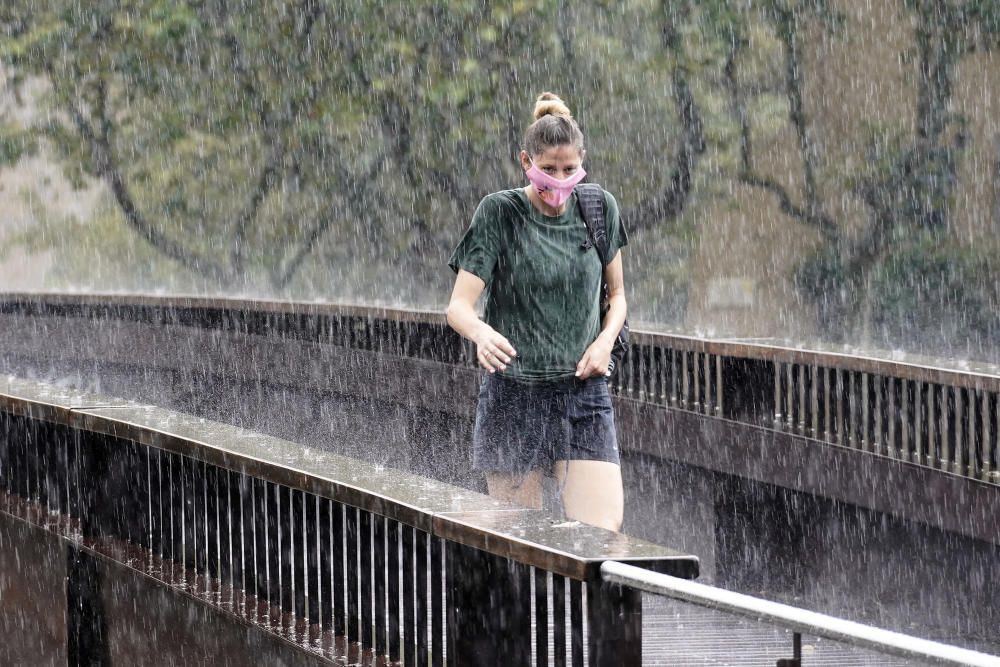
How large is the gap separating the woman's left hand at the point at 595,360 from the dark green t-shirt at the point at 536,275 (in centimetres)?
5

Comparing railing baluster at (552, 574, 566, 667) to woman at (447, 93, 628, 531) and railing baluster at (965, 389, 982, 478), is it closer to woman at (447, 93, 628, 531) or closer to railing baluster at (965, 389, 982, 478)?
woman at (447, 93, 628, 531)

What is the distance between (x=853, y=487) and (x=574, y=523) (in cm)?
478

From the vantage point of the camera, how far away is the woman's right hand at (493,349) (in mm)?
5461

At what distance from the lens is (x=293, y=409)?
14.6 m

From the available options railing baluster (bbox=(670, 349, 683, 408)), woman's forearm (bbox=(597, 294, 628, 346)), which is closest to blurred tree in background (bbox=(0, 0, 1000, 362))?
railing baluster (bbox=(670, 349, 683, 408))

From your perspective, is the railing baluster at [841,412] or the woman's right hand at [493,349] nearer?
the woman's right hand at [493,349]

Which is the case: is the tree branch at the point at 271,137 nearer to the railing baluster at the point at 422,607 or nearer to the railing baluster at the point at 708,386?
the railing baluster at the point at 708,386

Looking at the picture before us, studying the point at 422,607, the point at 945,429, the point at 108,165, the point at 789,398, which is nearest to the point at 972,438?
the point at 945,429

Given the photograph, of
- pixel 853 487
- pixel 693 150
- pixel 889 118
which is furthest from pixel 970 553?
pixel 889 118

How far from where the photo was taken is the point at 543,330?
223 inches

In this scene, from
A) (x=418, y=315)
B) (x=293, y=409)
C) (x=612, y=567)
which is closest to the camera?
(x=612, y=567)

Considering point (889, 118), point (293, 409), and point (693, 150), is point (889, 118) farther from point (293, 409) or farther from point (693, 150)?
point (293, 409)

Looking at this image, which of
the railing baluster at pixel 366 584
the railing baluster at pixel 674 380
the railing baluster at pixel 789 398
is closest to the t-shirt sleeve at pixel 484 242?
the railing baluster at pixel 366 584

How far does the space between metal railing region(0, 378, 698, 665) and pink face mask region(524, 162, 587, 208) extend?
1.09 meters
